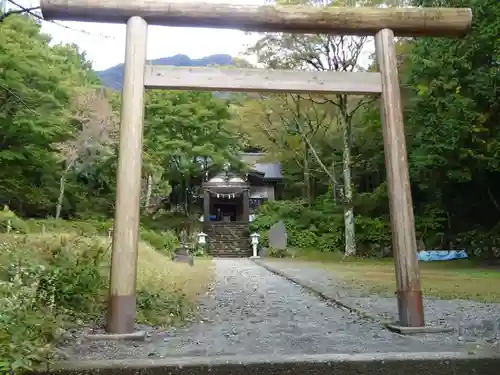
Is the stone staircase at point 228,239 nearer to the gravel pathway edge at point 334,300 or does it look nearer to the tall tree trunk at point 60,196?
the tall tree trunk at point 60,196

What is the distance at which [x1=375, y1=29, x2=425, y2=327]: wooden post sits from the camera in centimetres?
390

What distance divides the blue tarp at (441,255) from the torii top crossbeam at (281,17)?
12.1 meters

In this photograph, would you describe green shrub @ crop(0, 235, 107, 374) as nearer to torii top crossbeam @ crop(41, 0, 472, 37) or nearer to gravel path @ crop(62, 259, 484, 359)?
gravel path @ crop(62, 259, 484, 359)

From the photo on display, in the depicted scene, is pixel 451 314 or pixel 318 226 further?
pixel 318 226

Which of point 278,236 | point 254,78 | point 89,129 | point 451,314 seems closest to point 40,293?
point 254,78

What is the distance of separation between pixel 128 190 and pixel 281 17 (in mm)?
2208

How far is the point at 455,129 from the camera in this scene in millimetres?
12516

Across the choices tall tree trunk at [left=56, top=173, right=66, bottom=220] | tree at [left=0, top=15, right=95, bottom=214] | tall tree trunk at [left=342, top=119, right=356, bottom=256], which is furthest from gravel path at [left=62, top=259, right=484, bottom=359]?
tall tree trunk at [left=56, top=173, right=66, bottom=220]

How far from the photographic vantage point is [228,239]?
22422mm

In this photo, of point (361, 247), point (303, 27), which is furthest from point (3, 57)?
point (361, 247)

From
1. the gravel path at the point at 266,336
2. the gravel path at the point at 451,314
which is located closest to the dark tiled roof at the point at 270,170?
the gravel path at the point at 451,314

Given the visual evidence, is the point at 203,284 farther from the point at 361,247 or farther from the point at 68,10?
the point at 361,247

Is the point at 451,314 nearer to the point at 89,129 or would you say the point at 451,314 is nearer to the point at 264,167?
the point at 89,129

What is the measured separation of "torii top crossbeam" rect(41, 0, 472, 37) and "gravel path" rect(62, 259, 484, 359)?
291 cm
